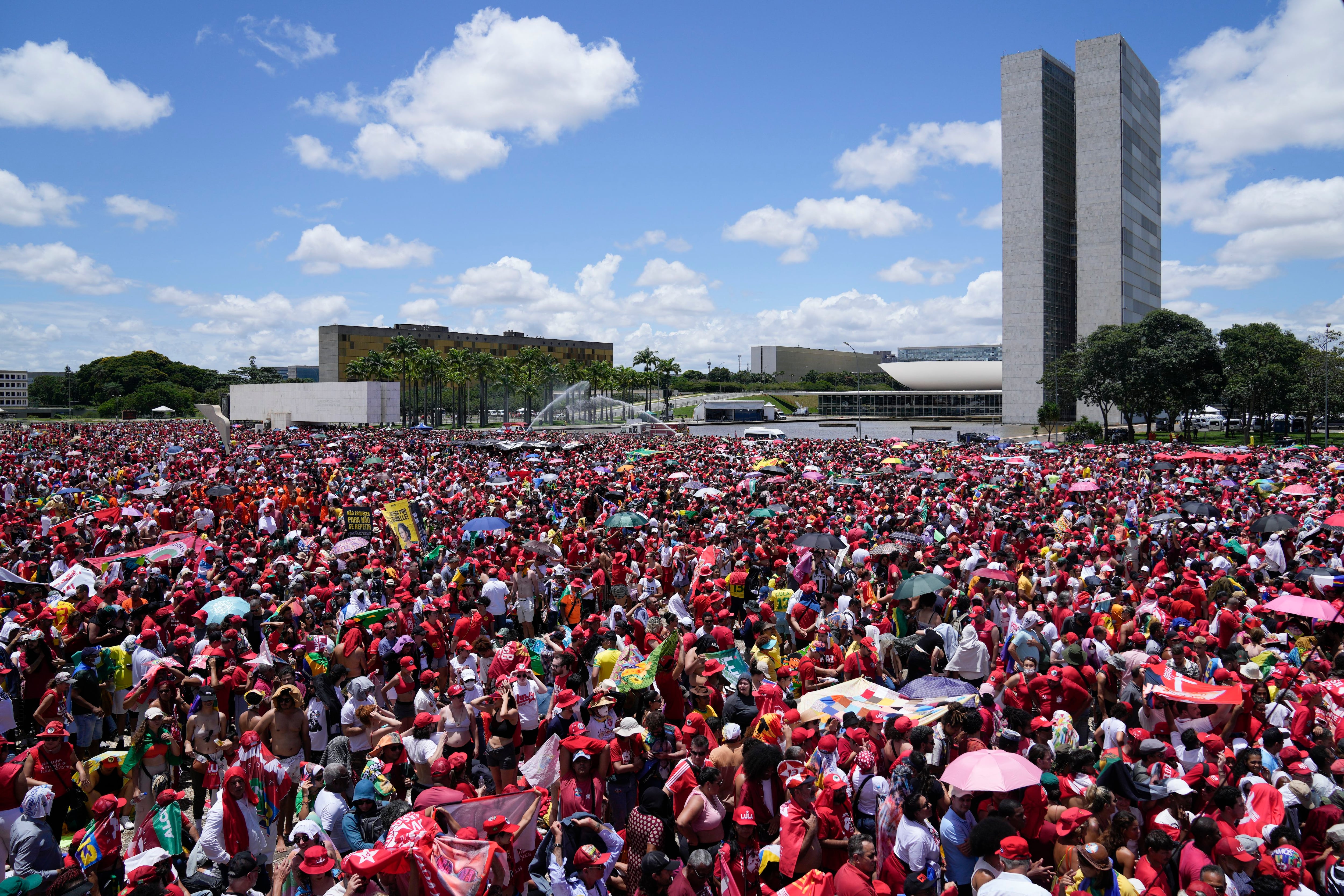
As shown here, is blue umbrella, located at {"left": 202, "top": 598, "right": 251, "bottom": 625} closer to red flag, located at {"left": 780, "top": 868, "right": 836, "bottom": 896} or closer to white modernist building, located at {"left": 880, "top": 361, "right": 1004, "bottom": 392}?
red flag, located at {"left": 780, "top": 868, "right": 836, "bottom": 896}

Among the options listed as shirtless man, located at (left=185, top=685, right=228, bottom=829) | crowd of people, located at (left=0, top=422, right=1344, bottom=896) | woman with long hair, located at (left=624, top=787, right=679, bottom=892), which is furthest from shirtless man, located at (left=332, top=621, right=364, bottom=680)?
woman with long hair, located at (left=624, top=787, right=679, bottom=892)

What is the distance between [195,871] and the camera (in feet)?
17.6

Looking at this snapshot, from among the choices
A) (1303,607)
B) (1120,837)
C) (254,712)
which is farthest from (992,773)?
(1303,607)

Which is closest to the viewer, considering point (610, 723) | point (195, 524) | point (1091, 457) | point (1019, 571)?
point (610, 723)

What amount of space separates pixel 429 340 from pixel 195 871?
507ft

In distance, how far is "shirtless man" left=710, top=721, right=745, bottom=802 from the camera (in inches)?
235

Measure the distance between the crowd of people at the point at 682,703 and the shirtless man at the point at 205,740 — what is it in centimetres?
3

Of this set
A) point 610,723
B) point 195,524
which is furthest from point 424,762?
point 195,524

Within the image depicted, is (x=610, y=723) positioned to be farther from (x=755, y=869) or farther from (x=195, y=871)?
(x=195, y=871)

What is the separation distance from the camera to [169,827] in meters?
5.51

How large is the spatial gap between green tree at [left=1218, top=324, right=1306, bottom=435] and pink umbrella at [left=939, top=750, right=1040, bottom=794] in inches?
2793

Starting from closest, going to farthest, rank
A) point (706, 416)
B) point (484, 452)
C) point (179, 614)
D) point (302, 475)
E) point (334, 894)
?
1. point (334, 894)
2. point (179, 614)
3. point (302, 475)
4. point (484, 452)
5. point (706, 416)

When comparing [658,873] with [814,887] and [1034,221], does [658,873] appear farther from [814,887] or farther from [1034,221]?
[1034,221]

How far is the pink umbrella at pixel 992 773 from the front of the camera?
203 inches
